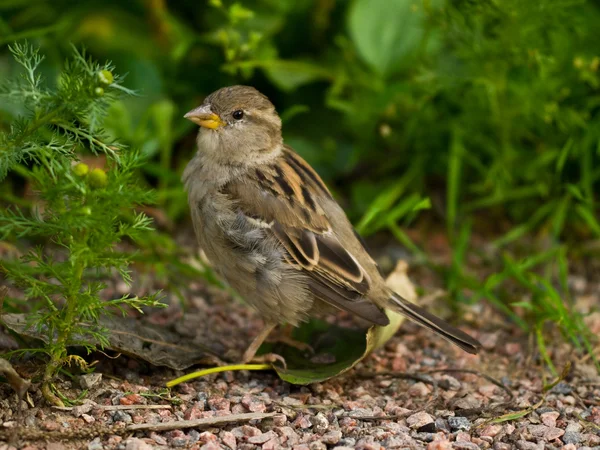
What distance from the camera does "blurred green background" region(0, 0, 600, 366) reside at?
4199 mm

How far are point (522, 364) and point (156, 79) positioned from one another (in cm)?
277

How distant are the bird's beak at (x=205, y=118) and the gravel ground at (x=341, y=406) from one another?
0.92m

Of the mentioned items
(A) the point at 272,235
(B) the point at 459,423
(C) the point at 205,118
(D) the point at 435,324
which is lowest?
(B) the point at 459,423

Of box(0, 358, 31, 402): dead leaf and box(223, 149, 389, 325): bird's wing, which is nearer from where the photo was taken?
box(0, 358, 31, 402): dead leaf

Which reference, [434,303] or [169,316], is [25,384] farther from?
[434,303]

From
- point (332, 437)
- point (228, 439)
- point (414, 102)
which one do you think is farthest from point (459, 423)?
point (414, 102)

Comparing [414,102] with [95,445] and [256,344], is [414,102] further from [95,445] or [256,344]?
[95,445]

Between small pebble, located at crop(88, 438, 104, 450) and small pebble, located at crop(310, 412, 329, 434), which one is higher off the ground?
small pebble, located at crop(310, 412, 329, 434)

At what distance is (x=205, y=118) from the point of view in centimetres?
372

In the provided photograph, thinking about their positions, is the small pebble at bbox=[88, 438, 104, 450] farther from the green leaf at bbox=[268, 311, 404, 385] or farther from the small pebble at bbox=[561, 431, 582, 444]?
the small pebble at bbox=[561, 431, 582, 444]

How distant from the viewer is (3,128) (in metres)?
4.74

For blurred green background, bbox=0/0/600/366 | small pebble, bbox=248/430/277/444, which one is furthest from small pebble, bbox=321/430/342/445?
blurred green background, bbox=0/0/600/366

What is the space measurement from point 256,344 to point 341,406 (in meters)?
0.56

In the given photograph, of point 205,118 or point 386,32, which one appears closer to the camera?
point 205,118
